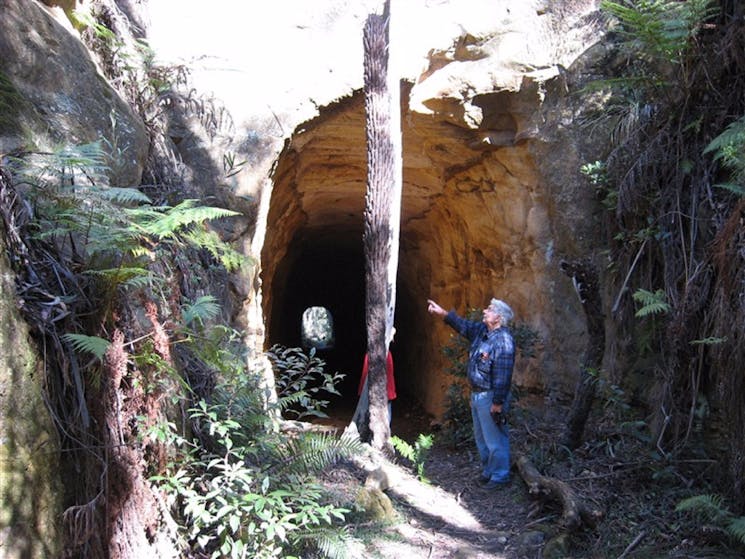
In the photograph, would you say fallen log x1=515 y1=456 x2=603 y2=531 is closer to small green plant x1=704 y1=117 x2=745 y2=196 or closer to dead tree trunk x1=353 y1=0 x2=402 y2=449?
dead tree trunk x1=353 y1=0 x2=402 y2=449

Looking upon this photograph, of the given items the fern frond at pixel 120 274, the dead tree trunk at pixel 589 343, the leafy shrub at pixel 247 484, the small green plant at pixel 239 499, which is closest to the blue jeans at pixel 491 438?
the dead tree trunk at pixel 589 343

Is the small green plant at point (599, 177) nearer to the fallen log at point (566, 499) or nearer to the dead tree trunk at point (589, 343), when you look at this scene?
the dead tree trunk at point (589, 343)

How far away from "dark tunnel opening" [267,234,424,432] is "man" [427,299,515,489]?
535 centimetres

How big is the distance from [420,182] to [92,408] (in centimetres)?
751

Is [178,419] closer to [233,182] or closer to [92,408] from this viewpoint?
[92,408]

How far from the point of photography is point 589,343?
A: 5.71m

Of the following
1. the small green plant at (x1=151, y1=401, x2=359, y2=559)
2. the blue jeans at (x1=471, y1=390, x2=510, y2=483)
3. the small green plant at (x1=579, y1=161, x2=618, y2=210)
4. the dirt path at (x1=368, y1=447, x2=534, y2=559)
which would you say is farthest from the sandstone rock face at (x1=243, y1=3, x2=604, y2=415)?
the small green plant at (x1=151, y1=401, x2=359, y2=559)

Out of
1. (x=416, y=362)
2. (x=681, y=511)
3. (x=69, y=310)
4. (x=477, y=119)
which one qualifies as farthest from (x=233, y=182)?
(x=416, y=362)

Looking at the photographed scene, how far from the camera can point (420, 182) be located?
9.81m

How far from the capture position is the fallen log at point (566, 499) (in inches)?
175

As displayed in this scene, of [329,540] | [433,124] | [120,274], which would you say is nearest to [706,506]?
[329,540]

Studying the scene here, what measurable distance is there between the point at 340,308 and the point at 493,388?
51.9 ft

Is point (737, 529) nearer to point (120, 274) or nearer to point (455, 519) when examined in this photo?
point (455, 519)

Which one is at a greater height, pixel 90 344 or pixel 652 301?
pixel 652 301
